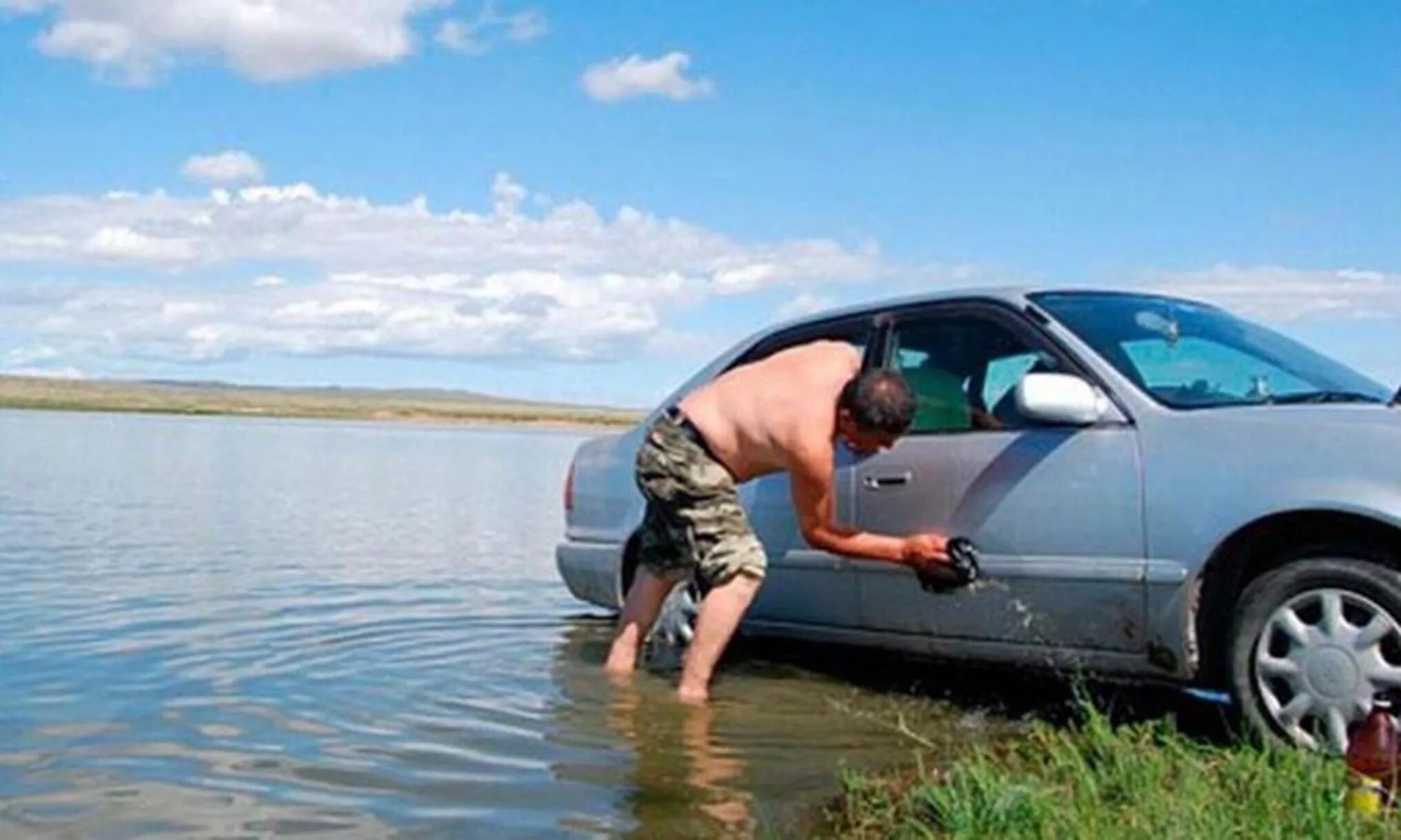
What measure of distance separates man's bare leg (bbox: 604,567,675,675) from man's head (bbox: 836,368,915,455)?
54.6 inches

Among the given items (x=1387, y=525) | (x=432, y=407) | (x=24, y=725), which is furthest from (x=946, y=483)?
(x=432, y=407)

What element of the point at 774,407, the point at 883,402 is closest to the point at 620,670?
the point at 774,407

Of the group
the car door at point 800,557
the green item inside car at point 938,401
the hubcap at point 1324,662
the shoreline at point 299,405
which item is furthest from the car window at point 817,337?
the shoreline at point 299,405

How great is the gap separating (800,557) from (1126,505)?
1616mm

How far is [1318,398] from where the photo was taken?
217 inches

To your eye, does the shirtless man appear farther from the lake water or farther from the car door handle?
the lake water

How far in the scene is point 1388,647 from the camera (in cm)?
471

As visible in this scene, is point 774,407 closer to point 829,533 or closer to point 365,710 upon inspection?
point 829,533

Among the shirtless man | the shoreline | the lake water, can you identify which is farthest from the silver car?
the shoreline

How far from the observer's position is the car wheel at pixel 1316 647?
470cm

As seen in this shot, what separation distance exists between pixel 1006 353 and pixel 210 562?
301 inches

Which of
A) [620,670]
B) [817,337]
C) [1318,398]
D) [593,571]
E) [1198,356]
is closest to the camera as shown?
[1318,398]

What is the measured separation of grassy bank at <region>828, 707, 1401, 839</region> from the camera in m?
3.75

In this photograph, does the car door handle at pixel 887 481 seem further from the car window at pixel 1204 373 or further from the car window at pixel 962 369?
the car window at pixel 1204 373
